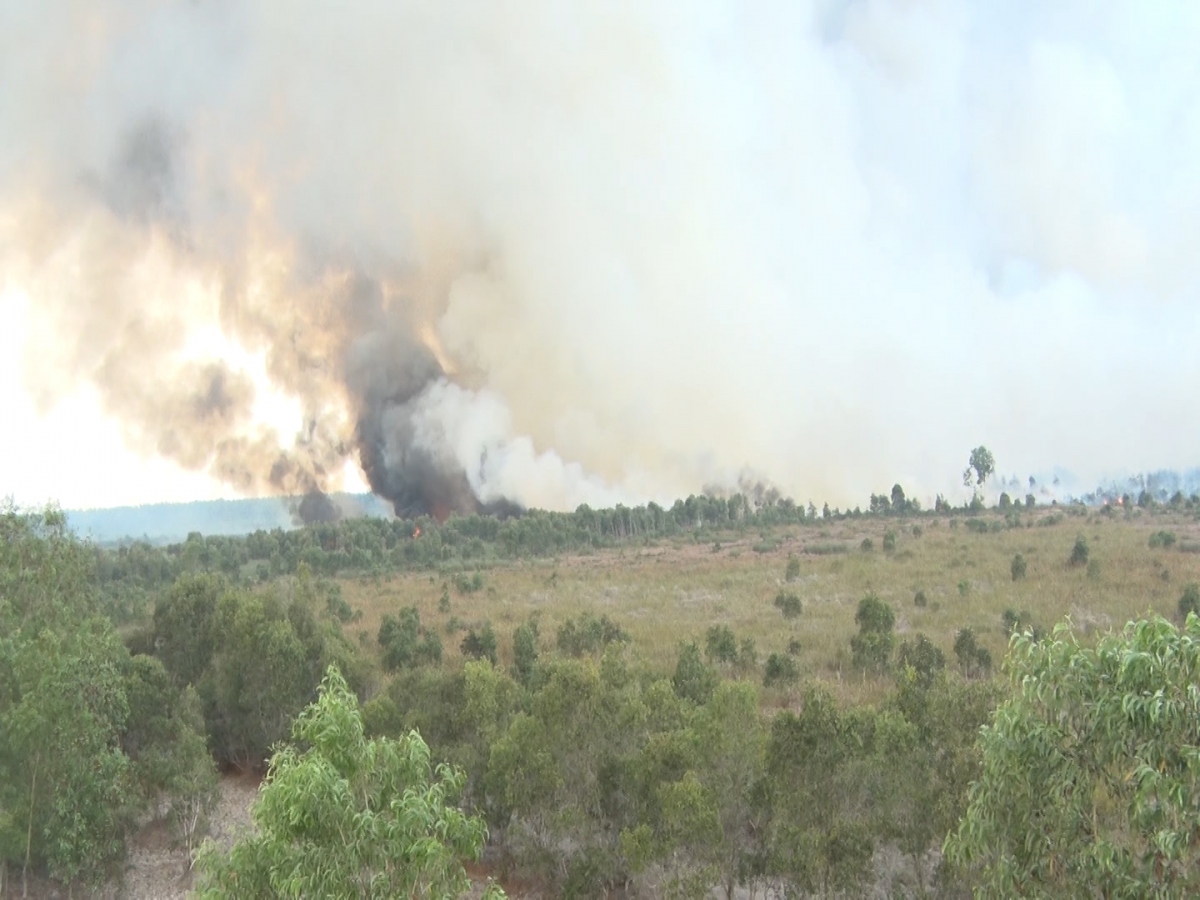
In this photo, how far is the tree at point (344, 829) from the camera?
9945 mm

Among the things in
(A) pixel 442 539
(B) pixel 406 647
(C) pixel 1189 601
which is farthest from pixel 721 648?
(A) pixel 442 539

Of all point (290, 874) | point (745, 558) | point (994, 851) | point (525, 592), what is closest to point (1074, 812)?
point (994, 851)

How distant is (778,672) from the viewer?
32.0m

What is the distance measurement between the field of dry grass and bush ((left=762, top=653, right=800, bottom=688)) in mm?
1320

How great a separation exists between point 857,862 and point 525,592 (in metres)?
43.6

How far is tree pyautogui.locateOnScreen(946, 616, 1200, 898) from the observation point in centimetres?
794

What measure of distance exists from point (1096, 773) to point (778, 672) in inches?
933

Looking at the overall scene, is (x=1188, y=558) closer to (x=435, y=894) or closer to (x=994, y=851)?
(x=994, y=851)

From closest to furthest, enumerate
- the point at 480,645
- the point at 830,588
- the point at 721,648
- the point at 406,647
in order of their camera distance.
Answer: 1. the point at 721,648
2. the point at 406,647
3. the point at 480,645
4. the point at 830,588

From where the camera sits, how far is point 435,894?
34.3 feet

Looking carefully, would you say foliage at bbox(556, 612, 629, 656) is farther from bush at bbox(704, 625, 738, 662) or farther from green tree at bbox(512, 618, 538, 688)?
bush at bbox(704, 625, 738, 662)

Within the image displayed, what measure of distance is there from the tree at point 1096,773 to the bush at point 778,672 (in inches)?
872

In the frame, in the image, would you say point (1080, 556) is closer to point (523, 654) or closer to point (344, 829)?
point (523, 654)

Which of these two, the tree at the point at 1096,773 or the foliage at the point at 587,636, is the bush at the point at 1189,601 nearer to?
the foliage at the point at 587,636
